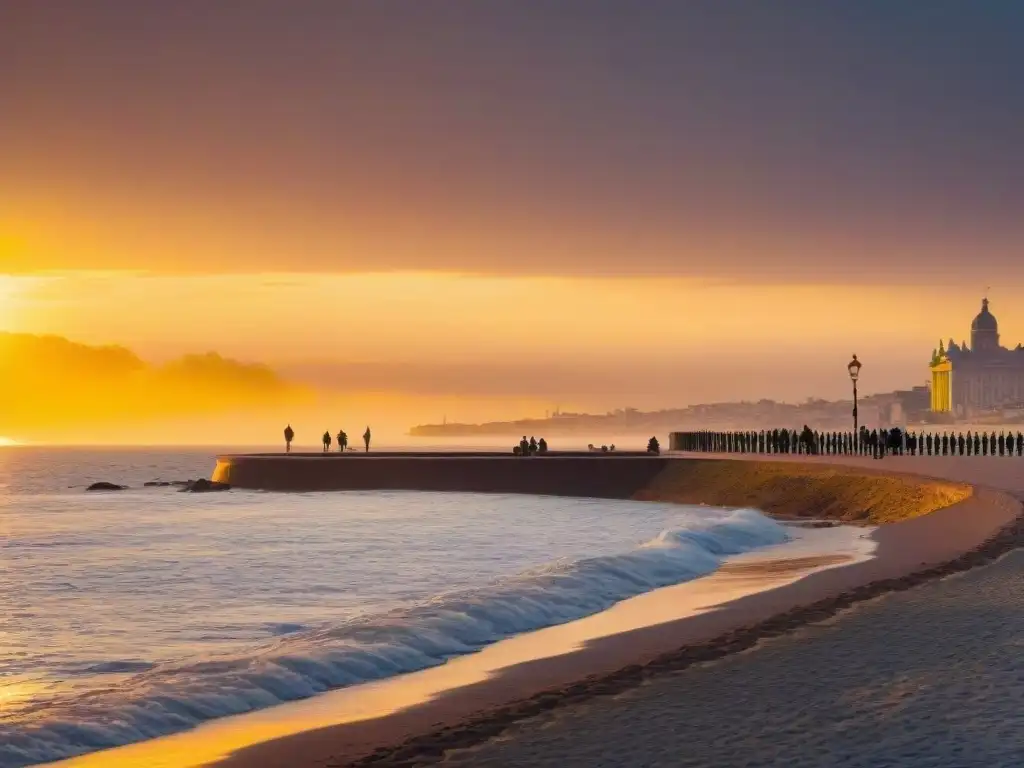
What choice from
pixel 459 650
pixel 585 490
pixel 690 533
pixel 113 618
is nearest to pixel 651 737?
pixel 459 650

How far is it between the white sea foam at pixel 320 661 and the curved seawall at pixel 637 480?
56.2 ft

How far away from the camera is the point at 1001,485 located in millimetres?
37969

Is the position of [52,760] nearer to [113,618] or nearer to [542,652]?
[542,652]

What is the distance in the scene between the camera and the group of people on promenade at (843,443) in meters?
66.1

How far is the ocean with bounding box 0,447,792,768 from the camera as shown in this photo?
1210 centimetres

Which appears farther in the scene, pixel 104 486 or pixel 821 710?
pixel 104 486

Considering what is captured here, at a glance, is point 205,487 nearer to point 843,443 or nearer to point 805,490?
point 843,443

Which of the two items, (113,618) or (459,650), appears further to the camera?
(113,618)

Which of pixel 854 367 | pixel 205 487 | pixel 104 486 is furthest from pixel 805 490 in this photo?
pixel 104 486

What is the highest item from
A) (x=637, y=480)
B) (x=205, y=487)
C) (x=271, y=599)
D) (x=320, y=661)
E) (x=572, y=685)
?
(x=637, y=480)

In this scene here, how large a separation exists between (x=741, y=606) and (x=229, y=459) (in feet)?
244

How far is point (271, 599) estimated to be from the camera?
2269 centimetres

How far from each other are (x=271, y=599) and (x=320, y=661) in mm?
9619

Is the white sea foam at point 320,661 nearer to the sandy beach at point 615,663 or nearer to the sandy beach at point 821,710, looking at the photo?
the sandy beach at point 615,663
